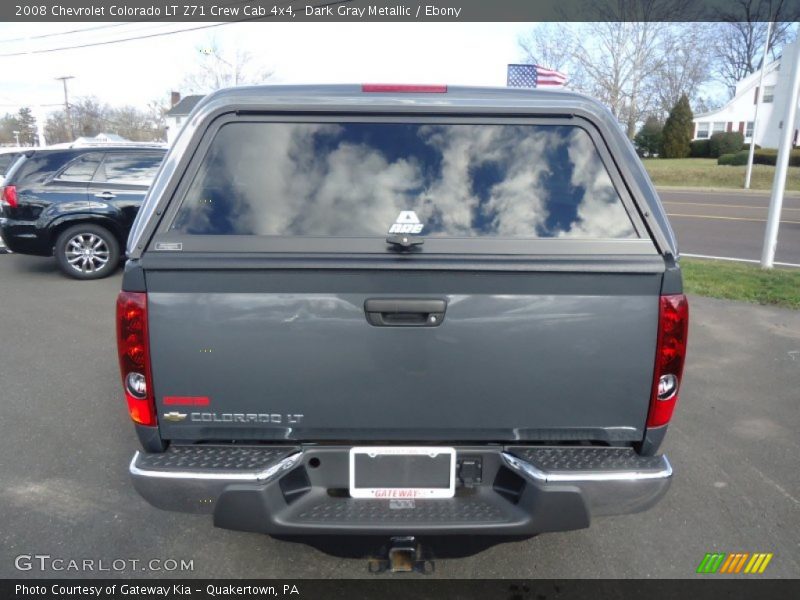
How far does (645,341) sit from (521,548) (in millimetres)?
1357

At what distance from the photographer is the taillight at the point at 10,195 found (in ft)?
29.0

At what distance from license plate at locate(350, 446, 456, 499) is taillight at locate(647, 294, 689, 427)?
817 mm

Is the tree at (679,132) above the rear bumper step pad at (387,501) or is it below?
above

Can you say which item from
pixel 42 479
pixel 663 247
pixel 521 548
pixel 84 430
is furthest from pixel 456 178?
pixel 84 430

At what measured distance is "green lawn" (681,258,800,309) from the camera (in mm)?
A: 7836

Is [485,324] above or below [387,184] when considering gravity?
below

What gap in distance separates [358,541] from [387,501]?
76cm

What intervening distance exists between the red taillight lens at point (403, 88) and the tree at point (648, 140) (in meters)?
49.7

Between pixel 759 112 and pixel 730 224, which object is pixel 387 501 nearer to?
pixel 730 224

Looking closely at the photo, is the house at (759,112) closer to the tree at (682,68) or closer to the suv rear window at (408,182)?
the tree at (682,68)

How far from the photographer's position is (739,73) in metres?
65.6

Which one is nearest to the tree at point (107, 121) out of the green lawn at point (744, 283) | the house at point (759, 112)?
the house at point (759, 112)

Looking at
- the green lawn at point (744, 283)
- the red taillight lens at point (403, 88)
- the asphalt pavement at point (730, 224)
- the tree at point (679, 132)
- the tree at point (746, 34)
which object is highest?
the tree at point (746, 34)
